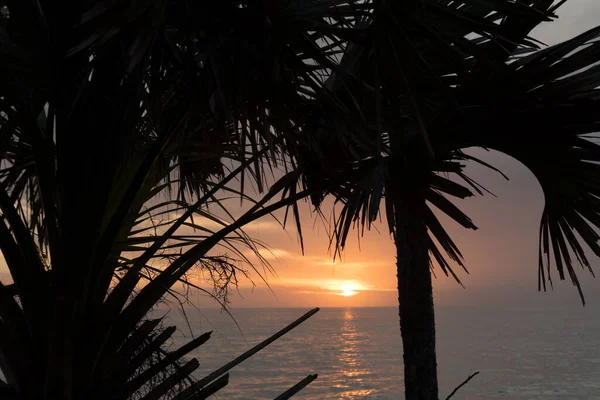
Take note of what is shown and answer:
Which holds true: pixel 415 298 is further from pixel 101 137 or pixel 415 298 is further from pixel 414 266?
pixel 101 137

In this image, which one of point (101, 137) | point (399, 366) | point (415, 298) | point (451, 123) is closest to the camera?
point (101, 137)

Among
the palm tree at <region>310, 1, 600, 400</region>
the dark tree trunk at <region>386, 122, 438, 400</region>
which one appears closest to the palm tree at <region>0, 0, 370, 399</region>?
the palm tree at <region>310, 1, 600, 400</region>

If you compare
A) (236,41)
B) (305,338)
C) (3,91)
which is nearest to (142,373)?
(3,91)

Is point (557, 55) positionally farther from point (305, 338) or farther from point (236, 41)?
point (305, 338)

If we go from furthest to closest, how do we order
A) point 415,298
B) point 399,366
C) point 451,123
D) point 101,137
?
point 399,366 < point 415,298 < point 451,123 < point 101,137

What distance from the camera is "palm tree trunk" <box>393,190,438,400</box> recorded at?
412 cm

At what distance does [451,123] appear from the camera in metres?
3.33

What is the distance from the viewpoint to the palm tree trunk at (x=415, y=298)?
4.12 metres

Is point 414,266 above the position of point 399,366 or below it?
above

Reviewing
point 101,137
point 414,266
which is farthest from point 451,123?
point 101,137

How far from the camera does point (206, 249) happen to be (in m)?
2.59

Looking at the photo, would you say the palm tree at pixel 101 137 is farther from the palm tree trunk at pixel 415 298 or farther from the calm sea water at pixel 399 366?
the calm sea water at pixel 399 366

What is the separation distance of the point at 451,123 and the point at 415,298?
1492 millimetres

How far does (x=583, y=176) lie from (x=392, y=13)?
212 centimetres
